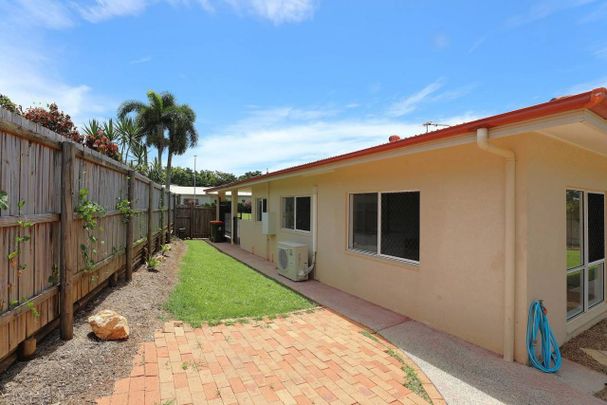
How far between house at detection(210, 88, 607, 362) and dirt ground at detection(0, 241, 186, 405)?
4004 mm

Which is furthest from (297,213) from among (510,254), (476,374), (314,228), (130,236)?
(476,374)

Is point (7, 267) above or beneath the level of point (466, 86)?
beneath

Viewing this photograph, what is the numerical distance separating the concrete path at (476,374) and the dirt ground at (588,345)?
0.23 metres

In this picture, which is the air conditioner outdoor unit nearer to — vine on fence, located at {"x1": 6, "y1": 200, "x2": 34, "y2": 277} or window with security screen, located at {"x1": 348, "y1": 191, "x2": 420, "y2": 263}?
window with security screen, located at {"x1": 348, "y1": 191, "x2": 420, "y2": 263}

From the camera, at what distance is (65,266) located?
3145 millimetres

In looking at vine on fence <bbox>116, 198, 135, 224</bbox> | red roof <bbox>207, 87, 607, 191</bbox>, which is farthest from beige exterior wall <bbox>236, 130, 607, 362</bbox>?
vine on fence <bbox>116, 198, 135, 224</bbox>

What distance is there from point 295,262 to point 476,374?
4.91 meters

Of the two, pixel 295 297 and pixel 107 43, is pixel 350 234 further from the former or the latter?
pixel 107 43

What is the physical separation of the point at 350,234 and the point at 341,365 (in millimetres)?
3619

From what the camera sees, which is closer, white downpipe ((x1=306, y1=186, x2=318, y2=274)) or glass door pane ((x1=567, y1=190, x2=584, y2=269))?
glass door pane ((x1=567, y1=190, x2=584, y2=269))

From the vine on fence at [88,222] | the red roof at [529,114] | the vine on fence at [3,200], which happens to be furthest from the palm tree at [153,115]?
the vine on fence at [3,200]

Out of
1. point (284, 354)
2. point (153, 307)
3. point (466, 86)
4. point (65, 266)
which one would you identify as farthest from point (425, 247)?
point (466, 86)

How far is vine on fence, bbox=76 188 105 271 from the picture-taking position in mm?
3600

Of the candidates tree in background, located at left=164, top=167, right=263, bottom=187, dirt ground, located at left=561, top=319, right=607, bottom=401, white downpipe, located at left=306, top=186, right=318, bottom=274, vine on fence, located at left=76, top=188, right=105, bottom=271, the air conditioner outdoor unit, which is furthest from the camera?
tree in background, located at left=164, top=167, right=263, bottom=187
